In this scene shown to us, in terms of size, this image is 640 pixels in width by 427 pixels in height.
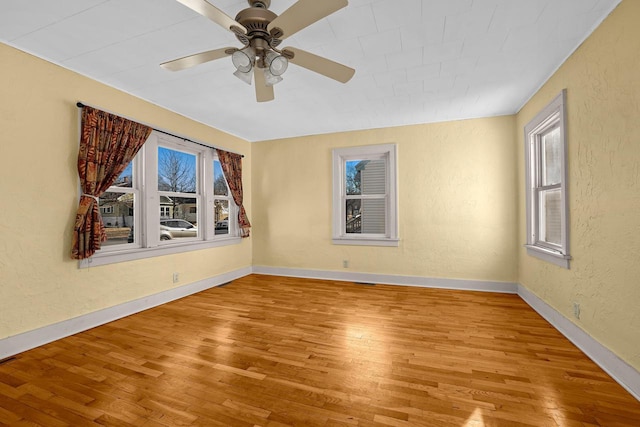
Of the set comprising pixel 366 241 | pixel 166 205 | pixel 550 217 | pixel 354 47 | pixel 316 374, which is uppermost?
pixel 354 47

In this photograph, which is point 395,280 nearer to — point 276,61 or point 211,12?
point 276,61

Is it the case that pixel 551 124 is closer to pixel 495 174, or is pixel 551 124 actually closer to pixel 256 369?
pixel 495 174

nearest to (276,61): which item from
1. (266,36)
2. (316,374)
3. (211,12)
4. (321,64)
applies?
(266,36)

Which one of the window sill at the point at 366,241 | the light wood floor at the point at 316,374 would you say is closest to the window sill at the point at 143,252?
the light wood floor at the point at 316,374

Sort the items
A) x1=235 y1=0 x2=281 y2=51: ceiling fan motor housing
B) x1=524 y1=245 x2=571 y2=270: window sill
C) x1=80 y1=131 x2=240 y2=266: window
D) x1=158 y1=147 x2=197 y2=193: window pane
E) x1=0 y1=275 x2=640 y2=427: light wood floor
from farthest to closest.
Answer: x1=158 y1=147 x2=197 y2=193: window pane → x1=80 y1=131 x2=240 y2=266: window → x1=524 y1=245 x2=571 y2=270: window sill → x1=235 y1=0 x2=281 y2=51: ceiling fan motor housing → x1=0 y1=275 x2=640 y2=427: light wood floor

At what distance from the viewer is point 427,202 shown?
4.35 meters

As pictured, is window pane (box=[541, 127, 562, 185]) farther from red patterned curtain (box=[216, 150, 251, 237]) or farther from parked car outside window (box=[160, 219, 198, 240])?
parked car outside window (box=[160, 219, 198, 240])

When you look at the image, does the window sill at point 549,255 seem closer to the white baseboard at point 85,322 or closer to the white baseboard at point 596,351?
the white baseboard at point 596,351

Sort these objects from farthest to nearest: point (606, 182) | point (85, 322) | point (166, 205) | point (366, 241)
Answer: point (366, 241), point (166, 205), point (85, 322), point (606, 182)

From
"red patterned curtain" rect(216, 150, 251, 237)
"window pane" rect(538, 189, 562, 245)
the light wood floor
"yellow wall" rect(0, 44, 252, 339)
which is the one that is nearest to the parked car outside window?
"yellow wall" rect(0, 44, 252, 339)

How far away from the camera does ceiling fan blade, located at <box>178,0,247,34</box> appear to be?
142 centimetres

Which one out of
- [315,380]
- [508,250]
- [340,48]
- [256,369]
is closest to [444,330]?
[315,380]

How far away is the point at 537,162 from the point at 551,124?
0.52 meters

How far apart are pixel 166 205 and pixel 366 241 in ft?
10.1
